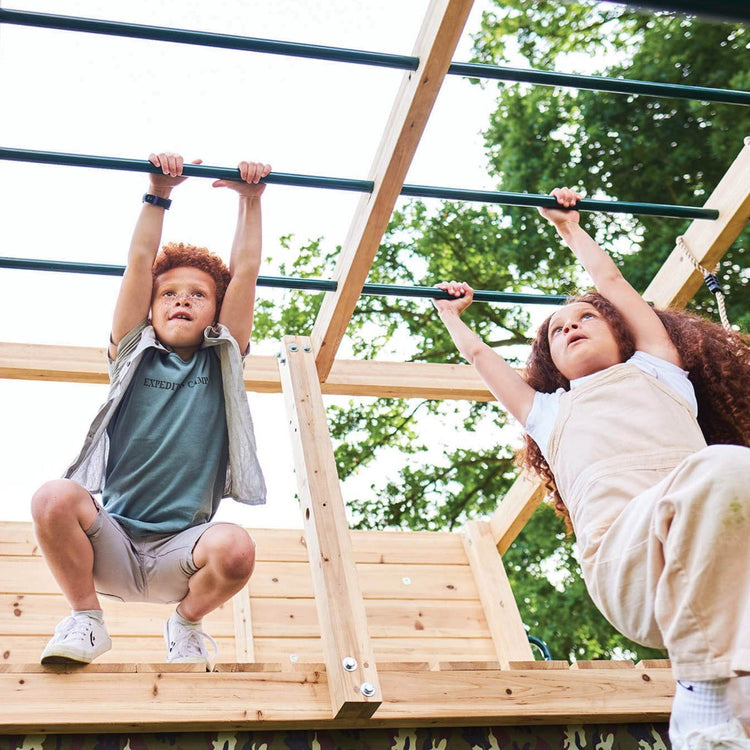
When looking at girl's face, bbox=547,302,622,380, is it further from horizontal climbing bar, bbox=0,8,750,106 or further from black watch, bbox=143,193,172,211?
black watch, bbox=143,193,172,211

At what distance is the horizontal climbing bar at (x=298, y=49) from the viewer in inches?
80.0

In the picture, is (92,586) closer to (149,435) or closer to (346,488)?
(149,435)

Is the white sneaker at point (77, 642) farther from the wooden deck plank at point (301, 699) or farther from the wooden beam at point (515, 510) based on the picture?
the wooden beam at point (515, 510)

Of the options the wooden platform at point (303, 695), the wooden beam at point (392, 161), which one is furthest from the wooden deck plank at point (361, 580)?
the wooden platform at point (303, 695)

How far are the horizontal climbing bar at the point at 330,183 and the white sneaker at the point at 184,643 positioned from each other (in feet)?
3.42

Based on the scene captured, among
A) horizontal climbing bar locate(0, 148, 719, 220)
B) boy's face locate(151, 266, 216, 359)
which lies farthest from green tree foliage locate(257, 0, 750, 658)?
boy's face locate(151, 266, 216, 359)

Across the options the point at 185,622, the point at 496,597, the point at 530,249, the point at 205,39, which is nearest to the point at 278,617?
the point at 496,597

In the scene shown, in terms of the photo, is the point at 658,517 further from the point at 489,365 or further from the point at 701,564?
the point at 489,365

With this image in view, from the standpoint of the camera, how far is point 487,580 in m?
3.65

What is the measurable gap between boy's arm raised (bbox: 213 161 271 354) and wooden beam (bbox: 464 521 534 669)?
5.16 ft

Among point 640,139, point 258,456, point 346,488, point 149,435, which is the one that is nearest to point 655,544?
point 258,456

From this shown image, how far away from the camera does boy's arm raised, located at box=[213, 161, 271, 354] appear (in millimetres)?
2467

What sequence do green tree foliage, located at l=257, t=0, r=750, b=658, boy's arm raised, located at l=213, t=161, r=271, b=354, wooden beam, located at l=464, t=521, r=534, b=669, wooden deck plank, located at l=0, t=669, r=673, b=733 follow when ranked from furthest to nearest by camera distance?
green tree foliage, located at l=257, t=0, r=750, b=658 < wooden beam, located at l=464, t=521, r=534, b=669 < boy's arm raised, located at l=213, t=161, r=271, b=354 < wooden deck plank, located at l=0, t=669, r=673, b=733

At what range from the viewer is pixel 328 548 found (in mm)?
2152
